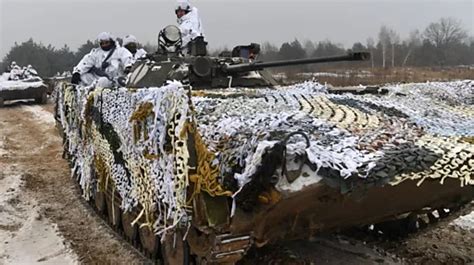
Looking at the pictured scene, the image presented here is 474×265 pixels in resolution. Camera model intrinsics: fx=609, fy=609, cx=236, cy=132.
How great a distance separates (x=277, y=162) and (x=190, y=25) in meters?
4.52

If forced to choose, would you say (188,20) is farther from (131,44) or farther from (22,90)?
(22,90)

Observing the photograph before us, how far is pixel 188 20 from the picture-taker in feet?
23.3

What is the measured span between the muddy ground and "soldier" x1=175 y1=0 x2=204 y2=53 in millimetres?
2242

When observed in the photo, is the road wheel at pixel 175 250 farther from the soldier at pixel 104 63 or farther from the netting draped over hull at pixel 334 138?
the soldier at pixel 104 63

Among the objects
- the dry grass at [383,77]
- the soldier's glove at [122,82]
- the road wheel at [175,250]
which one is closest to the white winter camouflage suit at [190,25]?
the soldier's glove at [122,82]

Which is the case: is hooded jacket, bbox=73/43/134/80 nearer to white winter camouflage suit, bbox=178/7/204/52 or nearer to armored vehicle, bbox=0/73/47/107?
white winter camouflage suit, bbox=178/7/204/52

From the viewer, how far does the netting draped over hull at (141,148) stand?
132 inches

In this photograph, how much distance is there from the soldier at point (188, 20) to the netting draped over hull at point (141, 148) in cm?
137

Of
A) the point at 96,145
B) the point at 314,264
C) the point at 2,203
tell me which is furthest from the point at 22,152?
the point at 314,264

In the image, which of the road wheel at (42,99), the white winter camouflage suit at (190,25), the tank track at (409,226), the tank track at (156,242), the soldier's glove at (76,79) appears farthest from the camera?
the road wheel at (42,99)

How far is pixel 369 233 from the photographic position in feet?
17.9

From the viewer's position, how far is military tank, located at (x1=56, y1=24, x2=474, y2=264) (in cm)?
288

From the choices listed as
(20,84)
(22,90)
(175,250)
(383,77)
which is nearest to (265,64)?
(175,250)

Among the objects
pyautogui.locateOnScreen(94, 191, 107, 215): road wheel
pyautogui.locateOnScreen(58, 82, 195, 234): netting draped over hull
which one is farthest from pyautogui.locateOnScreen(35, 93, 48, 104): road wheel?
pyautogui.locateOnScreen(94, 191, 107, 215): road wheel
